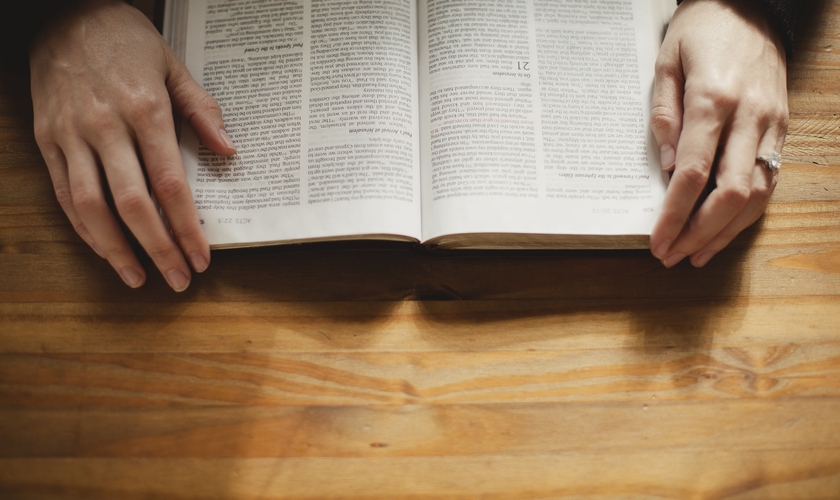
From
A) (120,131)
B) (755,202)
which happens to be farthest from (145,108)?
(755,202)

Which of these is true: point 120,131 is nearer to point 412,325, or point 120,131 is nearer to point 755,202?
point 412,325

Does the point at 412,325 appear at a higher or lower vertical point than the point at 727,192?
lower

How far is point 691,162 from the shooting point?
54cm

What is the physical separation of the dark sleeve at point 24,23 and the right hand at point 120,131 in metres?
0.01

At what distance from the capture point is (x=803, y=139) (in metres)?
0.64

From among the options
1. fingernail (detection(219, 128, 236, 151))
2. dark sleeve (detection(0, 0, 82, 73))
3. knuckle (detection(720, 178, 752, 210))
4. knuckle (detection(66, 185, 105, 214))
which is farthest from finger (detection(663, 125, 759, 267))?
dark sleeve (detection(0, 0, 82, 73))

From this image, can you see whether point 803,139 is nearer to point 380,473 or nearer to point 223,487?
point 380,473

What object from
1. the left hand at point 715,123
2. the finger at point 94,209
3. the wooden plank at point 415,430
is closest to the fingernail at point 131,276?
the finger at point 94,209

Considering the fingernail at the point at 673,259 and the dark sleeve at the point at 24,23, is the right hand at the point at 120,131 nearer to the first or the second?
the dark sleeve at the point at 24,23

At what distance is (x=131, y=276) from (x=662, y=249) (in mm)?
599

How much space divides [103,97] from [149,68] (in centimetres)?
6

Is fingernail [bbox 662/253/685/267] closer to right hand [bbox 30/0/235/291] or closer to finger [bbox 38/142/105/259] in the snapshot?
right hand [bbox 30/0/235/291]

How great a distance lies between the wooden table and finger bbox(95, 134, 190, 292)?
60mm

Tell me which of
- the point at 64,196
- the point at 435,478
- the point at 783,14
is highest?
the point at 783,14
